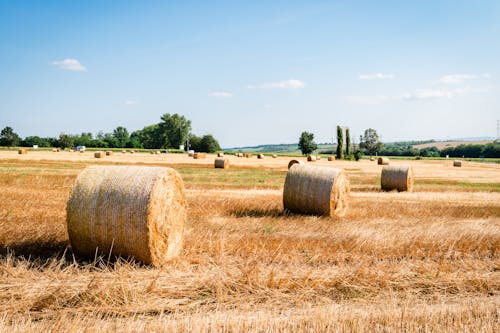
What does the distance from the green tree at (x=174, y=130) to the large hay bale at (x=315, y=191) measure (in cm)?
12382

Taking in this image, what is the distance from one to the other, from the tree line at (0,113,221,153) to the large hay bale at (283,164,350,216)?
99827 mm

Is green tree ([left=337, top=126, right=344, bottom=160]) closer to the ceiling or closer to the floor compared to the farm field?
closer to the ceiling

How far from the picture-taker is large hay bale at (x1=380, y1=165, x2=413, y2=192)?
21938 millimetres

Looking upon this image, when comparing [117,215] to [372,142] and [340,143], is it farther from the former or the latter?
[372,142]

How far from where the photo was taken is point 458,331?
4895mm

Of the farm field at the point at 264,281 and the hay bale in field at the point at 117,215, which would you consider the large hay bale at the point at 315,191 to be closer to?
the farm field at the point at 264,281

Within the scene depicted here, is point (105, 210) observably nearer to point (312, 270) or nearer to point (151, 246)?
point (151, 246)

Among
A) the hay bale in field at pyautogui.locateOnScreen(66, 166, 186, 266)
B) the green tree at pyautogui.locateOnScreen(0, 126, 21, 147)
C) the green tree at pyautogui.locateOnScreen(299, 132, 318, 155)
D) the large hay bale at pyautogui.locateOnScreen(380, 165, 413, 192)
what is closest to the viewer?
the hay bale in field at pyautogui.locateOnScreen(66, 166, 186, 266)

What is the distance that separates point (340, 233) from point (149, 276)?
5096mm

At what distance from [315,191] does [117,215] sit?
7400 mm

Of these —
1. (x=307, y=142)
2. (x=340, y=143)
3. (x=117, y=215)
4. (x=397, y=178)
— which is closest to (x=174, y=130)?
(x=307, y=142)

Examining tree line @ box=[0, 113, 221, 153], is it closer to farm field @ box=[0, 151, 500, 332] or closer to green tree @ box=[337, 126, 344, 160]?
green tree @ box=[337, 126, 344, 160]

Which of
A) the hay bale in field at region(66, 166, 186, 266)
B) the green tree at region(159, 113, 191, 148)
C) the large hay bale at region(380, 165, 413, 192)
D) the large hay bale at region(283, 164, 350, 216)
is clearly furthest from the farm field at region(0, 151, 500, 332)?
the green tree at region(159, 113, 191, 148)

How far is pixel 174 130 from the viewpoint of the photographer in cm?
13725
